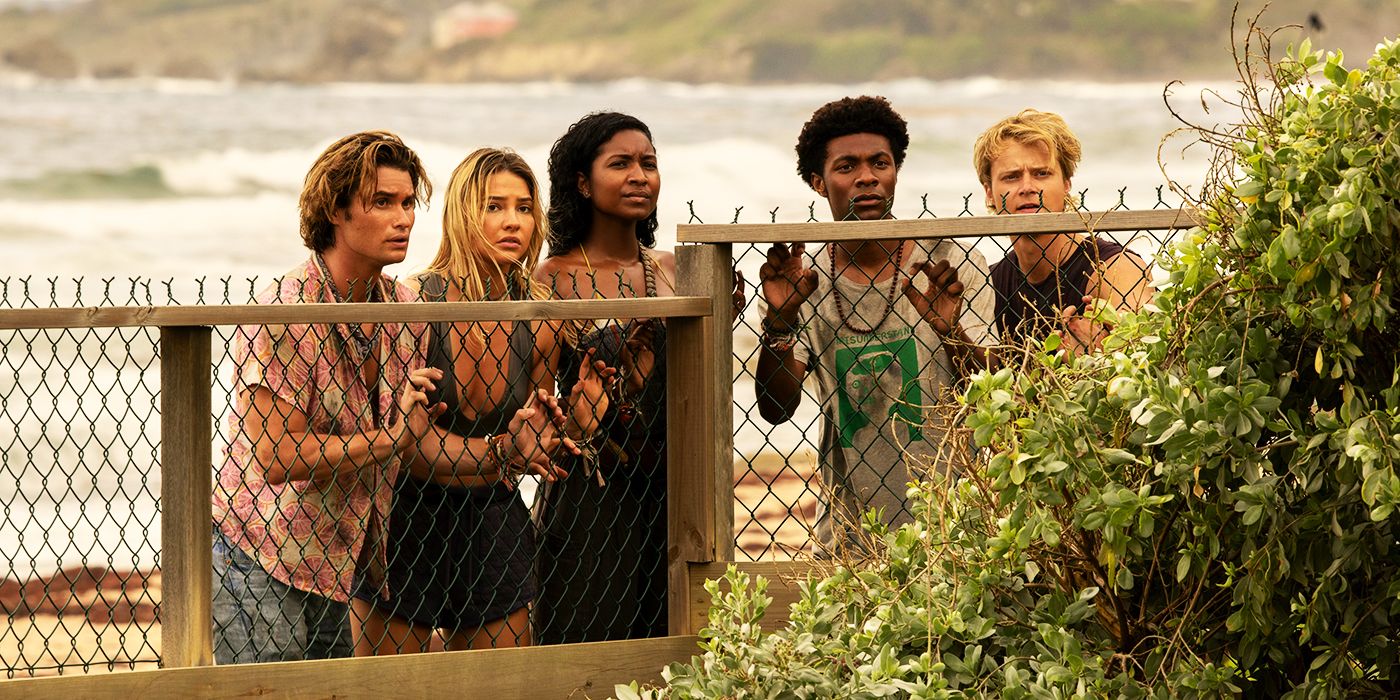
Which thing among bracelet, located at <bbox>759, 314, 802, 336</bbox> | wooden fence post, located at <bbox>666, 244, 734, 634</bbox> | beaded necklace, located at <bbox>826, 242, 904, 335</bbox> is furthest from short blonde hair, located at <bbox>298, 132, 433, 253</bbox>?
beaded necklace, located at <bbox>826, 242, 904, 335</bbox>

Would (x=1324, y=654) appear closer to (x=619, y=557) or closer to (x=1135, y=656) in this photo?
(x=1135, y=656)

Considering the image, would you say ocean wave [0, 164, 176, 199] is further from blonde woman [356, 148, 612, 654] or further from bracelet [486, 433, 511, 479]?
bracelet [486, 433, 511, 479]

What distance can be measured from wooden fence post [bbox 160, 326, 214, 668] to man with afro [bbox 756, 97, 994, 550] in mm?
1379

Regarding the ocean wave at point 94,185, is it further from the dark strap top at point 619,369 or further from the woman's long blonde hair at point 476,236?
the dark strap top at point 619,369

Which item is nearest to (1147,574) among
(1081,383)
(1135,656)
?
(1135,656)

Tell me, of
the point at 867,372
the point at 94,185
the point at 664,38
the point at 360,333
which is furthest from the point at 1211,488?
the point at 664,38

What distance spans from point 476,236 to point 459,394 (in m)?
0.51

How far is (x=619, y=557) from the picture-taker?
168 inches

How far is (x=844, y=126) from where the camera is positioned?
16.1 ft

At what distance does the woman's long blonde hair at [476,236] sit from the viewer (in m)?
4.35

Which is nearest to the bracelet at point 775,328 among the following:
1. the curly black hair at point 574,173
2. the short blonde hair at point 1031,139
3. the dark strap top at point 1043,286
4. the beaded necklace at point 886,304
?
the beaded necklace at point 886,304

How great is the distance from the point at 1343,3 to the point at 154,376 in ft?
92.2

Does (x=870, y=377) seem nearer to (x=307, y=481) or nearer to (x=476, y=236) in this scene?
(x=476, y=236)

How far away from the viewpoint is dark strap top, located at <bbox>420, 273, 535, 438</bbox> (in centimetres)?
419
